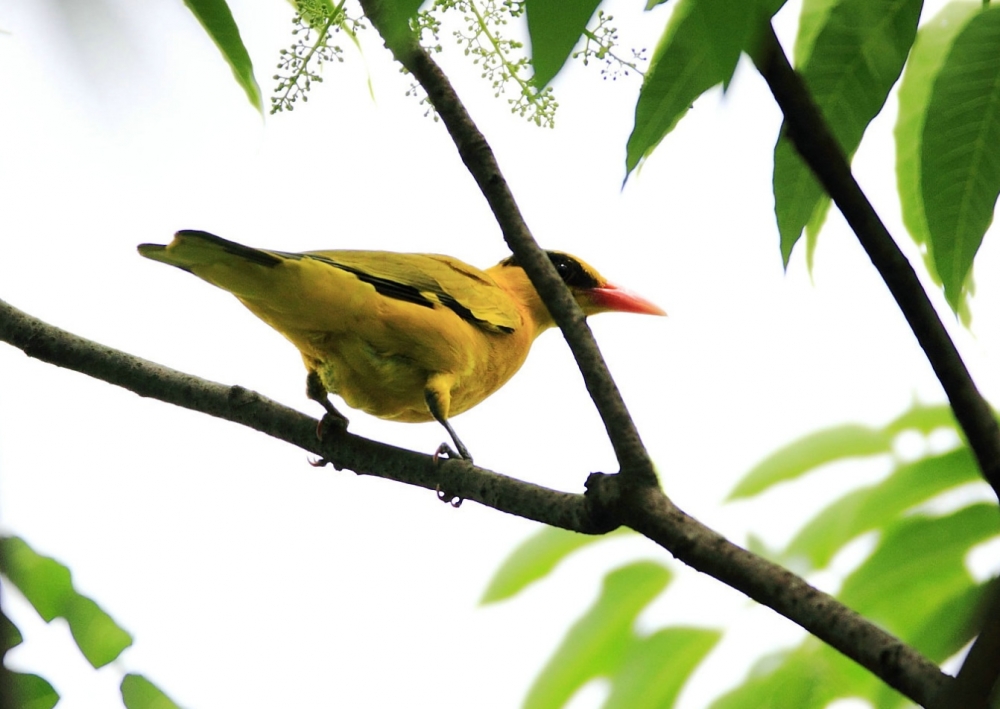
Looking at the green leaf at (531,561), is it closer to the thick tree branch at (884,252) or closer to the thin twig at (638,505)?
the thin twig at (638,505)

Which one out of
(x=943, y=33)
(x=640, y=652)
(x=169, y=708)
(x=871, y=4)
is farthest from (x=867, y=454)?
(x=169, y=708)

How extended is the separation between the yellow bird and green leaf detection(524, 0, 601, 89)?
5.93ft

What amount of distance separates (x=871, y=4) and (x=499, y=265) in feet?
10.1

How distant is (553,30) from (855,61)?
0.70m

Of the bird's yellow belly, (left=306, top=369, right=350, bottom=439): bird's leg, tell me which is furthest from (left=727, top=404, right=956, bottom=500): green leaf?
the bird's yellow belly

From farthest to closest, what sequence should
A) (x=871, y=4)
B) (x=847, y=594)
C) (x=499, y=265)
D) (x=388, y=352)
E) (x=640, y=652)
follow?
(x=499, y=265) < (x=388, y=352) < (x=640, y=652) < (x=847, y=594) < (x=871, y=4)

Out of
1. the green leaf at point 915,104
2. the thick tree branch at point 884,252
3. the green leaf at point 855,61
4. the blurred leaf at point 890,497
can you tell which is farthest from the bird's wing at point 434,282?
the thick tree branch at point 884,252

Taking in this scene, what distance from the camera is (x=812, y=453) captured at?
2254 mm

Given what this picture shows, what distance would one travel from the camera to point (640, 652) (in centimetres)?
234

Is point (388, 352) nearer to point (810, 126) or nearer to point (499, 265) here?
point (499, 265)

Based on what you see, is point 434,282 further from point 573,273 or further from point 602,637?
point 602,637

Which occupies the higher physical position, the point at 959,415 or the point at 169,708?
the point at 959,415

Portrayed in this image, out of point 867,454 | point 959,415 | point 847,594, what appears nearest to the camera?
point 959,415

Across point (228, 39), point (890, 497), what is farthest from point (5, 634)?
point (890, 497)
